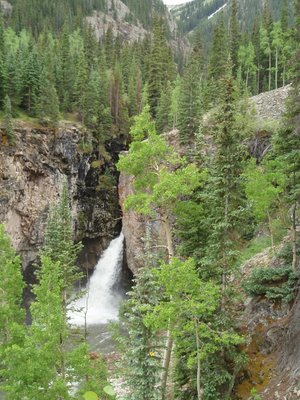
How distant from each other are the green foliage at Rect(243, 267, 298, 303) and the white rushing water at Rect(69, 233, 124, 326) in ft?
81.0

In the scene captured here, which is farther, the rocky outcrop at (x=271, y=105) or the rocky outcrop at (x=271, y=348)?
the rocky outcrop at (x=271, y=105)

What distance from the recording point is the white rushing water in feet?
141

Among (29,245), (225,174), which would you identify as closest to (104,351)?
(29,245)

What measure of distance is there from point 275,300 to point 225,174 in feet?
21.4

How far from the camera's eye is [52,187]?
1911 inches

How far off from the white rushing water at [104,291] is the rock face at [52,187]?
1796 mm

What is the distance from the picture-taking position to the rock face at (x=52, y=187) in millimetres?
44844

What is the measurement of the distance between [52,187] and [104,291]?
13.9 meters

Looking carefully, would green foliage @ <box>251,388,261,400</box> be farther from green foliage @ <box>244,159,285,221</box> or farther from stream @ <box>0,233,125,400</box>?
stream @ <box>0,233,125,400</box>

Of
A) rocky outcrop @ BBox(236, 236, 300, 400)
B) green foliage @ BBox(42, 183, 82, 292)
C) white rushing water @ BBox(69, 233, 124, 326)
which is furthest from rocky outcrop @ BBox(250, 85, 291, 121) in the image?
rocky outcrop @ BBox(236, 236, 300, 400)

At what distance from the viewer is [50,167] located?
1912 inches

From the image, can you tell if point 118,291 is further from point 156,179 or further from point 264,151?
point 156,179

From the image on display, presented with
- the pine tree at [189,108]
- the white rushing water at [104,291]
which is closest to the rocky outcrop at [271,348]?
the white rushing water at [104,291]

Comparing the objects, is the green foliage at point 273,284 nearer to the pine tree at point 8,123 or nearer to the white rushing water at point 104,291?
the white rushing water at point 104,291
